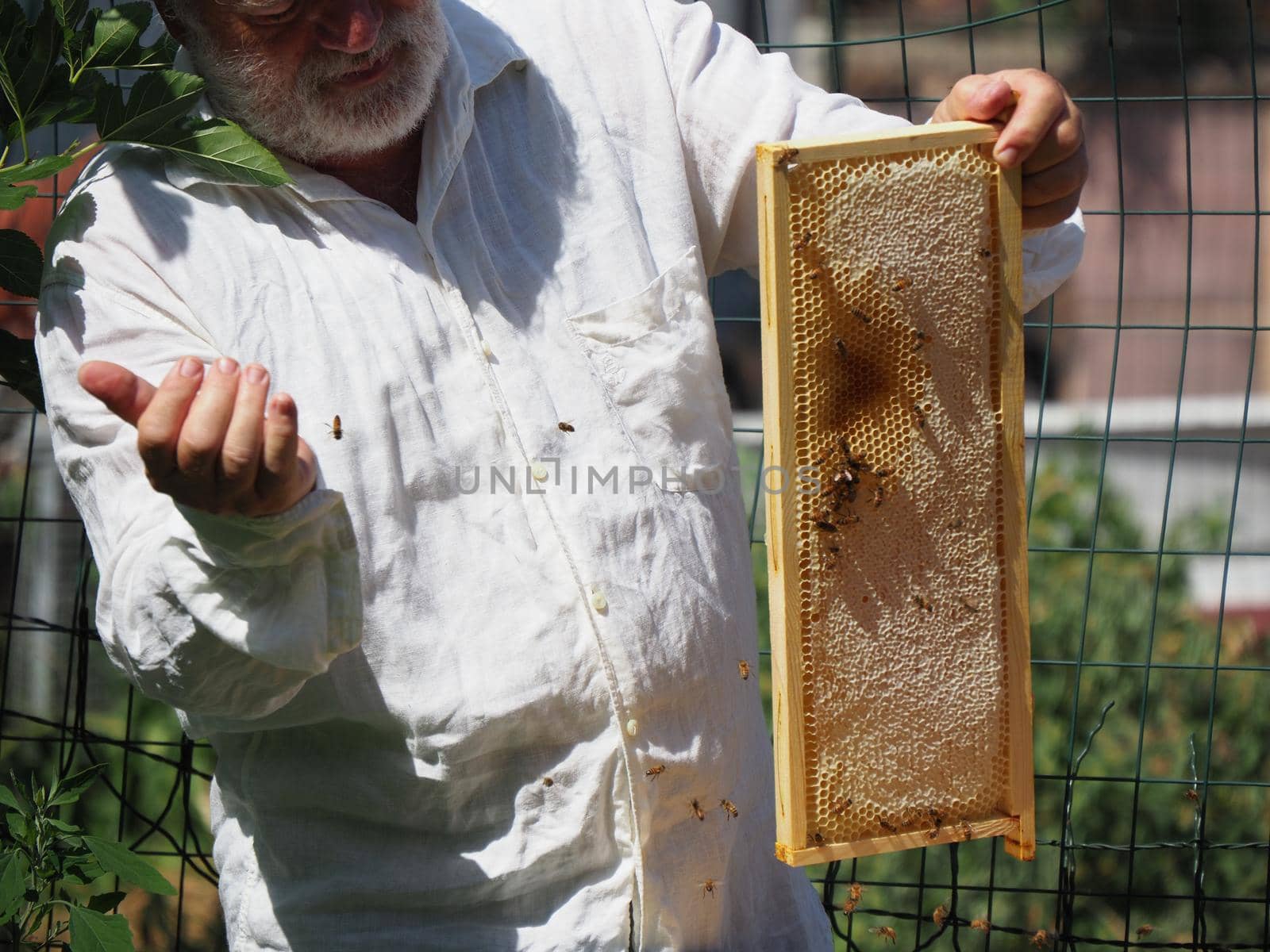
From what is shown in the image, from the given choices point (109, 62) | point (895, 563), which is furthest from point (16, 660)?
point (895, 563)

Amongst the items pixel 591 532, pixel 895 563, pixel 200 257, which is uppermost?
pixel 200 257

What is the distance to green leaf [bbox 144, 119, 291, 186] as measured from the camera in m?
1.77

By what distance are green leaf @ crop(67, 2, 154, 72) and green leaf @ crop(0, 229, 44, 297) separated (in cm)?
27

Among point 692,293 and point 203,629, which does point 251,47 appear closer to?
point 692,293

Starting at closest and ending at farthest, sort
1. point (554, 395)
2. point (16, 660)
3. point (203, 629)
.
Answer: point (203, 629) < point (554, 395) < point (16, 660)

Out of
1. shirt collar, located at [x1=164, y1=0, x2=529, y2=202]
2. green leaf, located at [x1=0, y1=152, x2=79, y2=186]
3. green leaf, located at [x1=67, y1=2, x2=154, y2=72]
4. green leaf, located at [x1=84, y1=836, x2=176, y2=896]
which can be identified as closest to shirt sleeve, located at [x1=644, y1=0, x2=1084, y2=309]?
shirt collar, located at [x1=164, y1=0, x2=529, y2=202]

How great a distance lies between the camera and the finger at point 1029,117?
1.74 metres

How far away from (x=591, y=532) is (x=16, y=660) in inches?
163

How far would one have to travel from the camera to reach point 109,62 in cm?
190

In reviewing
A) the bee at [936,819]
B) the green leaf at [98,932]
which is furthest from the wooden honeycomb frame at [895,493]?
the green leaf at [98,932]

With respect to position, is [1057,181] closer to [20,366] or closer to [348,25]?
[348,25]

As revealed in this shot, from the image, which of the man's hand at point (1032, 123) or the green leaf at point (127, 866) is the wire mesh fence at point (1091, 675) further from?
the man's hand at point (1032, 123)

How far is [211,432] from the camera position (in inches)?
51.9

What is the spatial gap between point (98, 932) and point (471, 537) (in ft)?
2.72
